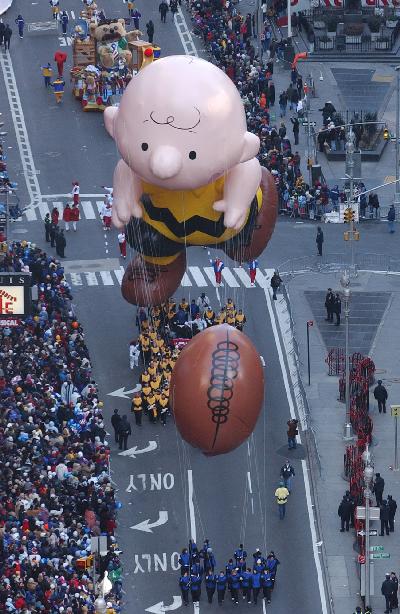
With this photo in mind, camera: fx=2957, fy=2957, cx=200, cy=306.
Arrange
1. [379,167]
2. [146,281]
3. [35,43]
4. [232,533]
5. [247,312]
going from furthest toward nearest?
1. [35,43]
2. [379,167]
3. [247,312]
4. [146,281]
5. [232,533]

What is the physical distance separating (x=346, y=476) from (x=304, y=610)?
29.3 ft

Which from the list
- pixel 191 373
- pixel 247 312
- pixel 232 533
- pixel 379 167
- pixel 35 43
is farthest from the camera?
pixel 35 43

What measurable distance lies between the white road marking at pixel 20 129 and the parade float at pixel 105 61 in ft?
9.26

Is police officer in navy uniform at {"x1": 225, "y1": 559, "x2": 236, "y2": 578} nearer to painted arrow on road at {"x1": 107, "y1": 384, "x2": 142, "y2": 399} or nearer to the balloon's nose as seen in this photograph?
the balloon's nose

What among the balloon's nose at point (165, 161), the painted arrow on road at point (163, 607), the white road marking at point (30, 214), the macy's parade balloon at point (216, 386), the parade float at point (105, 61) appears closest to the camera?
the macy's parade balloon at point (216, 386)

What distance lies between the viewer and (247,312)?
369ft

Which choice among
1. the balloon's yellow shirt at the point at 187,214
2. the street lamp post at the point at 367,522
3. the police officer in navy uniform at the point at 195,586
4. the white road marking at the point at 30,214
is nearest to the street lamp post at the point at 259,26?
the white road marking at the point at 30,214

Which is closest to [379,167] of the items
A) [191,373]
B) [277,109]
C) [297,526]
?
[277,109]

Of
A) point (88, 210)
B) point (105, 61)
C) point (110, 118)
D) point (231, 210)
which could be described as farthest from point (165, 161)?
point (105, 61)

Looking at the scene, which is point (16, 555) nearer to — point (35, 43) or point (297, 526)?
point (297, 526)

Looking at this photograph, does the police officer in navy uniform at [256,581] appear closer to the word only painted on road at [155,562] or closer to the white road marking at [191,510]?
the word only painted on road at [155,562]

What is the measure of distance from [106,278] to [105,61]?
64.0 ft

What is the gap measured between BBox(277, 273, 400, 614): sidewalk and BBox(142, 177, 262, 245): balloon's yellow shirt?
839cm

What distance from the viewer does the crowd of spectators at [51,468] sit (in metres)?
88.0
